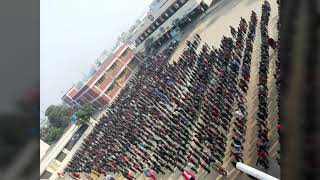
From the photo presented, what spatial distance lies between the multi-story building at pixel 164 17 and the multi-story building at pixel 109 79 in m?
1.03

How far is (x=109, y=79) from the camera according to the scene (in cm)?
2917

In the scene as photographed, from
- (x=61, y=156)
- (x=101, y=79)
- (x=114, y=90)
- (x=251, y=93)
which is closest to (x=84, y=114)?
(x=61, y=156)

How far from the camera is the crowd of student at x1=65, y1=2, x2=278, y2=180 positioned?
809 cm

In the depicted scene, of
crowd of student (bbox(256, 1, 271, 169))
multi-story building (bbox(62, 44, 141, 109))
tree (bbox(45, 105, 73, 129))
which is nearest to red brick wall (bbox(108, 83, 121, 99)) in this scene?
multi-story building (bbox(62, 44, 141, 109))

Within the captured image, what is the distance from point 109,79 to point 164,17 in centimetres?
624

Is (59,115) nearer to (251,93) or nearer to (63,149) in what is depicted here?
(63,149)

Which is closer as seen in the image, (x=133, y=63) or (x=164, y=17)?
(x=164, y=17)

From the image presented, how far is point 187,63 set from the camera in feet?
49.1

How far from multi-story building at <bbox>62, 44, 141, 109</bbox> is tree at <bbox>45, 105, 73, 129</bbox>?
1531 millimetres

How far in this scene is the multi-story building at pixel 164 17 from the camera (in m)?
23.9

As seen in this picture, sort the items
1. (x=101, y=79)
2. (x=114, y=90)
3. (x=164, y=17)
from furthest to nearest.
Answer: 1. (x=101, y=79)
2. (x=114, y=90)
3. (x=164, y=17)

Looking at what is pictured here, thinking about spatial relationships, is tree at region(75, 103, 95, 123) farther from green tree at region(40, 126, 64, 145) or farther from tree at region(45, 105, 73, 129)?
tree at region(45, 105, 73, 129)
